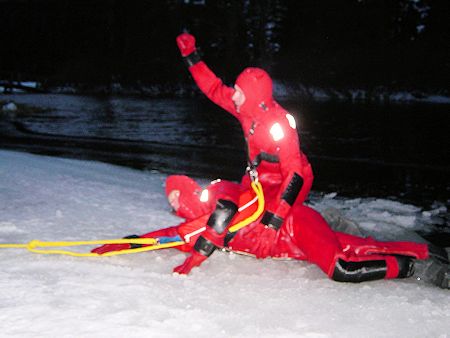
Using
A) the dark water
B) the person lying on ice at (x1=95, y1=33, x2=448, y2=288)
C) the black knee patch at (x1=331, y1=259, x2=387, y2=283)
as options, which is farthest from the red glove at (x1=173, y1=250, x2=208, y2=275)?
the dark water

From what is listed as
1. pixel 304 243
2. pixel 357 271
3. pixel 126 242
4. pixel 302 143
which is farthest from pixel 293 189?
pixel 302 143

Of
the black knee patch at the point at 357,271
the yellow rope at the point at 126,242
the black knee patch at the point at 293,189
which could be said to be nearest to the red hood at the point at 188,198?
the yellow rope at the point at 126,242

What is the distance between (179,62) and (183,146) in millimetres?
24233

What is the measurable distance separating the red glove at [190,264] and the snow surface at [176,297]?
0.06m

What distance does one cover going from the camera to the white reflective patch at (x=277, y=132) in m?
3.48

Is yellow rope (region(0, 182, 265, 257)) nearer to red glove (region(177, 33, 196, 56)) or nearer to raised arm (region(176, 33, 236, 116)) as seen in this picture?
raised arm (region(176, 33, 236, 116))

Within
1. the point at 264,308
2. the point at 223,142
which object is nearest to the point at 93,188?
the point at 264,308

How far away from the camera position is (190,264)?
3.43 m

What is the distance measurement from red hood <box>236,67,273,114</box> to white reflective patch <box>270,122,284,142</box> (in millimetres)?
209

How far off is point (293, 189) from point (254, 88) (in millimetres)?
754

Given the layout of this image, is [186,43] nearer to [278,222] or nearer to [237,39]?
[278,222]

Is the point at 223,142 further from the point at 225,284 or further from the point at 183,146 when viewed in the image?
the point at 225,284

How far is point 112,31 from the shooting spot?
3962 centimetres

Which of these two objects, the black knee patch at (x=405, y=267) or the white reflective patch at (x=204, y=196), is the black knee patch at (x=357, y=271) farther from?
the white reflective patch at (x=204, y=196)
